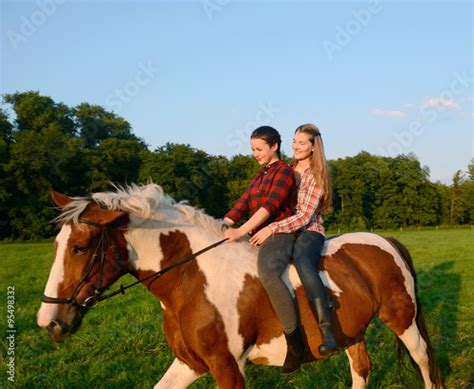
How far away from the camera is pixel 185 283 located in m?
3.58

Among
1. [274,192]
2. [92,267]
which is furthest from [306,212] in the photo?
[92,267]

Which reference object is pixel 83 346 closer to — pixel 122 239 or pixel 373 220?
pixel 122 239

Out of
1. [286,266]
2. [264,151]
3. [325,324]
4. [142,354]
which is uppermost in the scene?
[264,151]

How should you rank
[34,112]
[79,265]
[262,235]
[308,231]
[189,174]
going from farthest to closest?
1. [189,174]
2. [34,112]
3. [308,231]
4. [262,235]
5. [79,265]

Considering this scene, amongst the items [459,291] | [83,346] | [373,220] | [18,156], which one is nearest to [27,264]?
[83,346]

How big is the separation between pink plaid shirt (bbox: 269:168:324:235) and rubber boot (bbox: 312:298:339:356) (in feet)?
2.26

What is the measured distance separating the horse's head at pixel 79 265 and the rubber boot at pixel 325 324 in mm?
1738

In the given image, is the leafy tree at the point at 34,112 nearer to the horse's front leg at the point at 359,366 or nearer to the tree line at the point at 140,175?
the tree line at the point at 140,175

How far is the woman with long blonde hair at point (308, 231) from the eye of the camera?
3707mm

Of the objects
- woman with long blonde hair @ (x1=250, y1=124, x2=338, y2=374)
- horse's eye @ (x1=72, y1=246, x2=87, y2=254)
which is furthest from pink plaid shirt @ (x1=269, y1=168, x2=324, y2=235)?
horse's eye @ (x1=72, y1=246, x2=87, y2=254)

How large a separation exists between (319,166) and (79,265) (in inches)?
93.0

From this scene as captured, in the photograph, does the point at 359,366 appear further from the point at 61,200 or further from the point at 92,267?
the point at 61,200

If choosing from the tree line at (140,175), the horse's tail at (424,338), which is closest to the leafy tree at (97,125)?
the tree line at (140,175)

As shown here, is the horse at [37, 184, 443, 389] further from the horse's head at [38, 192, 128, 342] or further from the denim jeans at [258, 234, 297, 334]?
the denim jeans at [258, 234, 297, 334]
